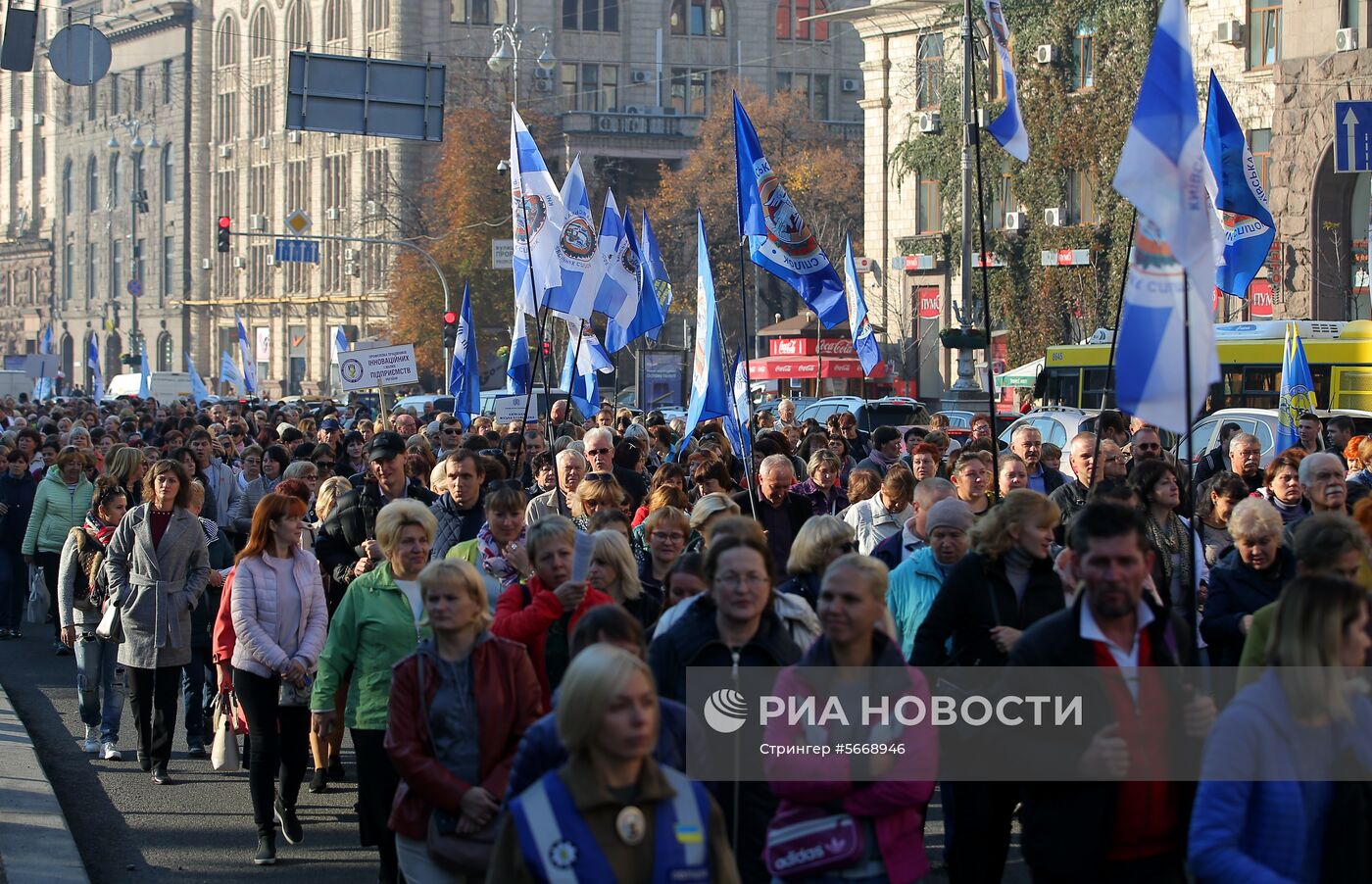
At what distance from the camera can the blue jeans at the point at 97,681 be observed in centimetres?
1113

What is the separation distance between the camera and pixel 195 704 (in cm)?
1116

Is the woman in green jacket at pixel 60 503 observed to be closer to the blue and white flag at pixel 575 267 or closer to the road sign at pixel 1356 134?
the blue and white flag at pixel 575 267

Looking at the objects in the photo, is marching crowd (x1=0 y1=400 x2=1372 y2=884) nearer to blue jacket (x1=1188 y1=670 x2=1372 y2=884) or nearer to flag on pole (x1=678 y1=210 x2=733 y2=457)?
blue jacket (x1=1188 y1=670 x2=1372 y2=884)

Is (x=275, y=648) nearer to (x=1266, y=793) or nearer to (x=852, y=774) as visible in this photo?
(x=852, y=774)

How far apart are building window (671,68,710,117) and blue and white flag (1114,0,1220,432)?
2689 inches

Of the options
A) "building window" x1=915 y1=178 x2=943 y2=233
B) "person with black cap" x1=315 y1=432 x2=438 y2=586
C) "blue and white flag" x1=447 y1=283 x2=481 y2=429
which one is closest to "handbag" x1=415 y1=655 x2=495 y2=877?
"person with black cap" x1=315 y1=432 x2=438 y2=586

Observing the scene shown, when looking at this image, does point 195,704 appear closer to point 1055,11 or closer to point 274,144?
point 1055,11

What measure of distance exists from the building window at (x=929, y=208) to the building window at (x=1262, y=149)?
10665 millimetres

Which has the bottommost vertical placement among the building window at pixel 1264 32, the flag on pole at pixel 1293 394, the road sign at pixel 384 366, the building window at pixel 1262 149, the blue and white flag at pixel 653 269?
the flag on pole at pixel 1293 394

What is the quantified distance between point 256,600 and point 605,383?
51502 millimetres

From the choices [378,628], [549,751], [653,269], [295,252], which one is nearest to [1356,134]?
[653,269]

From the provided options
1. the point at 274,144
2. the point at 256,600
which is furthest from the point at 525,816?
the point at 274,144

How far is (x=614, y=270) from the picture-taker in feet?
63.4

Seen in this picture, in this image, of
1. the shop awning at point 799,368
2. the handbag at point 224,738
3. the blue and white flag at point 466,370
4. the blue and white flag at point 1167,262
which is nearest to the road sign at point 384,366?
the blue and white flag at point 466,370
